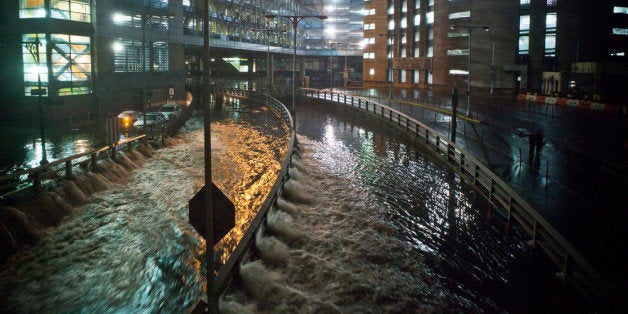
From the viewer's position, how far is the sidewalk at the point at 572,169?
13109 mm

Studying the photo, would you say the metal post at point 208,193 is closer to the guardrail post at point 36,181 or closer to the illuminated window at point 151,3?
the guardrail post at point 36,181

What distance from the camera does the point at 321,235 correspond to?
46.3 feet

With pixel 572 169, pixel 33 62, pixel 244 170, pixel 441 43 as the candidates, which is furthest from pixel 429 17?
pixel 244 170

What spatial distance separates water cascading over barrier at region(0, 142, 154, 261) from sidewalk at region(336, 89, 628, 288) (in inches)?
648

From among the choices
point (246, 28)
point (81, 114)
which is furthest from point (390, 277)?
point (246, 28)

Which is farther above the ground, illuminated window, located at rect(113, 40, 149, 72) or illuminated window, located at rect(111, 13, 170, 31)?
illuminated window, located at rect(111, 13, 170, 31)

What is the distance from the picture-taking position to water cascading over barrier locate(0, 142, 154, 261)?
13281 millimetres

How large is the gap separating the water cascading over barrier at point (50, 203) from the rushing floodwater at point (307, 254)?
0.46 meters

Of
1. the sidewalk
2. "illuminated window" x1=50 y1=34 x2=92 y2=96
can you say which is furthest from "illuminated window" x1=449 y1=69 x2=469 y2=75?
"illuminated window" x1=50 y1=34 x2=92 y2=96

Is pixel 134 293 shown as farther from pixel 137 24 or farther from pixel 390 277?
pixel 137 24

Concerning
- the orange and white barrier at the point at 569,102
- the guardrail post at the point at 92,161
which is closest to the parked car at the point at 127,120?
the guardrail post at the point at 92,161

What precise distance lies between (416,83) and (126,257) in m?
91.3

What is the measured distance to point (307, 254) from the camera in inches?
496

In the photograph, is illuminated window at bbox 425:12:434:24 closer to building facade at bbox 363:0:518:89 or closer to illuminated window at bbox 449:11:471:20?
building facade at bbox 363:0:518:89
